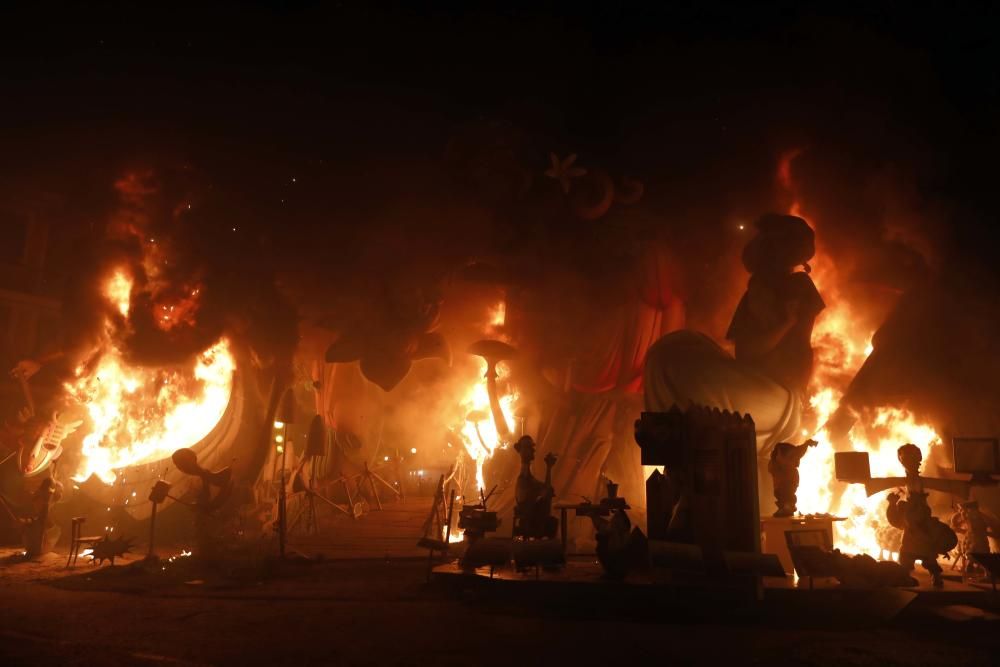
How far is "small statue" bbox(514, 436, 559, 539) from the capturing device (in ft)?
35.1

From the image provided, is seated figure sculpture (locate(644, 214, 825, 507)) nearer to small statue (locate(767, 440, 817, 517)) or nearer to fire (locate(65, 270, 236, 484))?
small statue (locate(767, 440, 817, 517))

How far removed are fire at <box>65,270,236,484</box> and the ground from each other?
791 centimetres

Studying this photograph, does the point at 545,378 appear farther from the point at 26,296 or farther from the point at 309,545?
the point at 26,296

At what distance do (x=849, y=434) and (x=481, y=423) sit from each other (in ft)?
33.6

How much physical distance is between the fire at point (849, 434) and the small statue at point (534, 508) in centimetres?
639

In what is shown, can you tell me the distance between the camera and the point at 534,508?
1089 cm

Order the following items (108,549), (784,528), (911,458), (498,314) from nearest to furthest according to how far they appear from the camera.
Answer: (911,458), (784,528), (108,549), (498,314)

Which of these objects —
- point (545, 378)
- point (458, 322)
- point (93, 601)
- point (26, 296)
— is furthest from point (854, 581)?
point (26, 296)

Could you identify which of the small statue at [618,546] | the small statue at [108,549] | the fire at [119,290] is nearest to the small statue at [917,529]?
the small statue at [618,546]

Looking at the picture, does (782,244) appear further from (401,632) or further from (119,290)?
(119,290)

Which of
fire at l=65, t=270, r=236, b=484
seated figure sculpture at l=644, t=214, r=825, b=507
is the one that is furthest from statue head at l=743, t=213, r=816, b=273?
fire at l=65, t=270, r=236, b=484

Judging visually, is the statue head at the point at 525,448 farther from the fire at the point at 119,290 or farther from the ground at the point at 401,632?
the fire at the point at 119,290

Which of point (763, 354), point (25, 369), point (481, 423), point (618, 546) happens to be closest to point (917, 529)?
point (618, 546)

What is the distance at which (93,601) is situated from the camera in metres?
9.62
